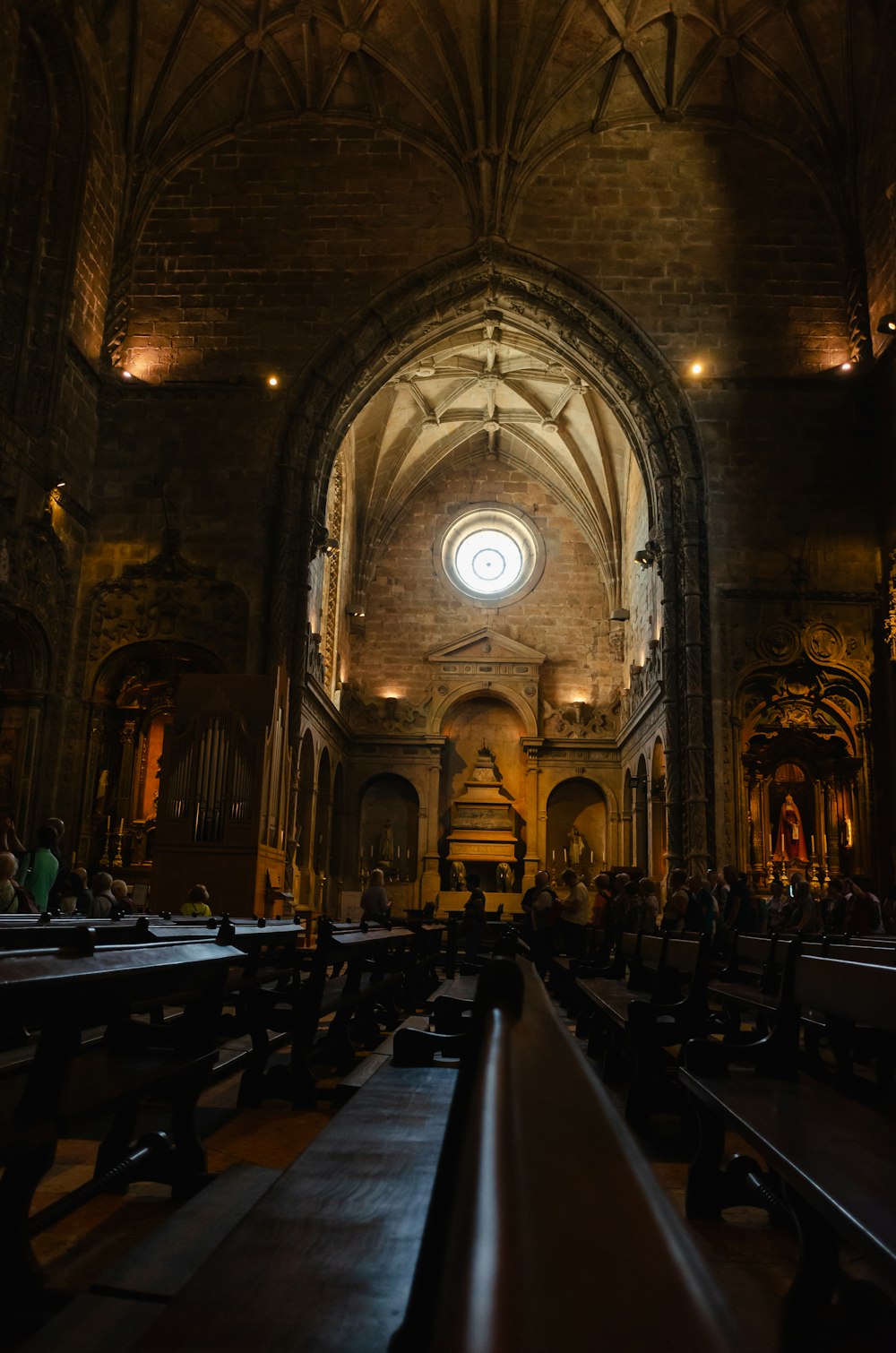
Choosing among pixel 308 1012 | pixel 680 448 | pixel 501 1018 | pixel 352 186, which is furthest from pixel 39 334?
pixel 501 1018

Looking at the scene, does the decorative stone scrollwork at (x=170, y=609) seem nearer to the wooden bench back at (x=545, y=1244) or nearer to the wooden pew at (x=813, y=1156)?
the wooden pew at (x=813, y=1156)

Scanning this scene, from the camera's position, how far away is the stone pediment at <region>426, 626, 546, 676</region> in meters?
25.8

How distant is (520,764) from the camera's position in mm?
25969

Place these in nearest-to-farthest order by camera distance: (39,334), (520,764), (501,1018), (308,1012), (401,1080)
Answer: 1. (501,1018)
2. (401,1080)
3. (308,1012)
4. (39,334)
5. (520,764)

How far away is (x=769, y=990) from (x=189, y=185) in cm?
1803

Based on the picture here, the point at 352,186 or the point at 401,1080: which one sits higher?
the point at 352,186

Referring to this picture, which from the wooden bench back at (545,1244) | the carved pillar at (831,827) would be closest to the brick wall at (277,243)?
the carved pillar at (831,827)

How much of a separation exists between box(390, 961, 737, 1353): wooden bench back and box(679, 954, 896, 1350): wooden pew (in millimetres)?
1018

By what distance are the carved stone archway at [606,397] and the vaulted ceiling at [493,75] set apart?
137 centimetres

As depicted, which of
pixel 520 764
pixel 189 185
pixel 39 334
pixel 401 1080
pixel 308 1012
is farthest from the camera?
pixel 520 764

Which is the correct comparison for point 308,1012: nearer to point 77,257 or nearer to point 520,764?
point 77,257

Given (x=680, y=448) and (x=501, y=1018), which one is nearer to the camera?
(x=501, y=1018)

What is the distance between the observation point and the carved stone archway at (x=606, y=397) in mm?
16219

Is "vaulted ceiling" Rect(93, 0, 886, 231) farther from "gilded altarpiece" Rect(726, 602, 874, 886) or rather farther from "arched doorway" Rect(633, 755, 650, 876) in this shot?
"arched doorway" Rect(633, 755, 650, 876)
